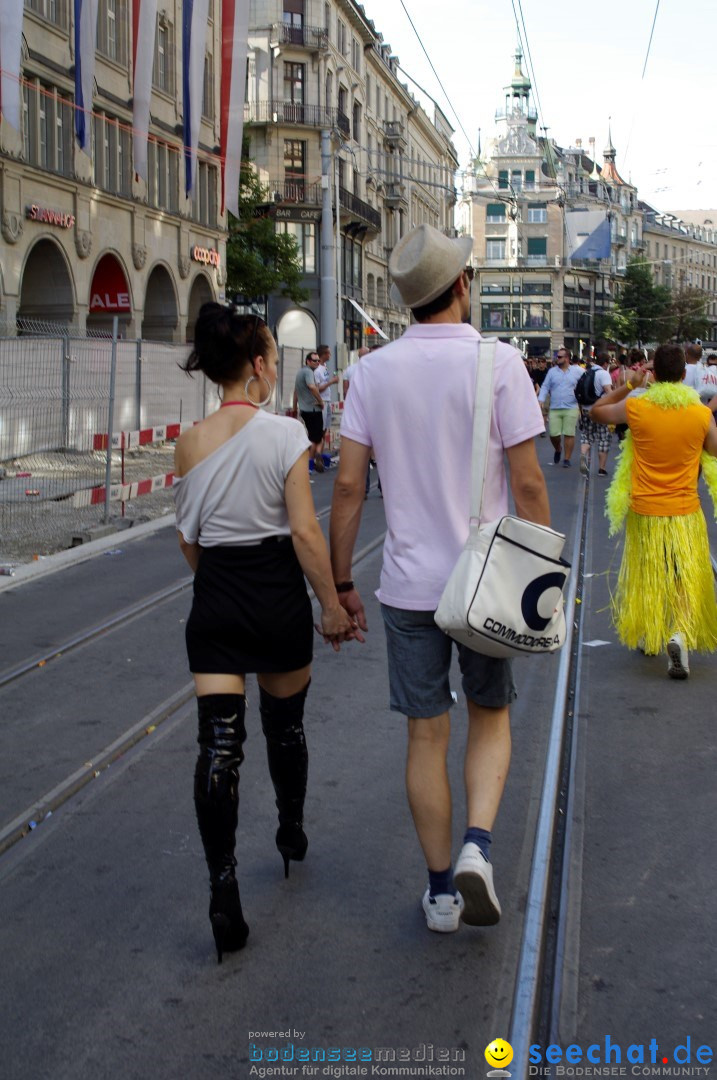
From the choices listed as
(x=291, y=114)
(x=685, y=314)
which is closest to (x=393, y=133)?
(x=291, y=114)

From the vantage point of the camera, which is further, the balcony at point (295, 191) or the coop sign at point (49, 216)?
the balcony at point (295, 191)

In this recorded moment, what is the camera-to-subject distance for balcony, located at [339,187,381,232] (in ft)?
186

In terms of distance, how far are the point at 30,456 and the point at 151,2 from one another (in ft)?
28.6

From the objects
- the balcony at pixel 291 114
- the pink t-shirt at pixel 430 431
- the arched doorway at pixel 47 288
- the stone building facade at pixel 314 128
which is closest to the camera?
the pink t-shirt at pixel 430 431

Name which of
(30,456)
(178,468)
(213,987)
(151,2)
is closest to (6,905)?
(213,987)

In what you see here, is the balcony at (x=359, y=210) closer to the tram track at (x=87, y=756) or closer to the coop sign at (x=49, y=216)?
the coop sign at (x=49, y=216)

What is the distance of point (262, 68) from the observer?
54219mm

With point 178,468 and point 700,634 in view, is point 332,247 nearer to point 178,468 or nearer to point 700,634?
point 700,634

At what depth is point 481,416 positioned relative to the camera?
348 centimetres

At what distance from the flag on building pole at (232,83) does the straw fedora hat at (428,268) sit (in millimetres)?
15754

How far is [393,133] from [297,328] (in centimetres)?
1716

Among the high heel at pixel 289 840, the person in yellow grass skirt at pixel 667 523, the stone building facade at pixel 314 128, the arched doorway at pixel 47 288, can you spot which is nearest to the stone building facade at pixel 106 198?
the arched doorway at pixel 47 288

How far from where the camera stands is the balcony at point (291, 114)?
54.0m

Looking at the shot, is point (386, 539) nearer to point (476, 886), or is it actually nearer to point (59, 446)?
point (476, 886)
